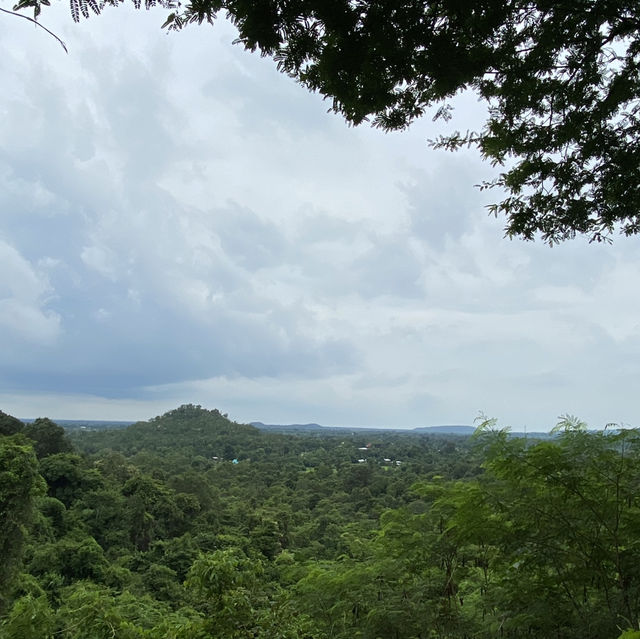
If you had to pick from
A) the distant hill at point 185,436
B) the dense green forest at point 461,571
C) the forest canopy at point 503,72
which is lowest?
the distant hill at point 185,436

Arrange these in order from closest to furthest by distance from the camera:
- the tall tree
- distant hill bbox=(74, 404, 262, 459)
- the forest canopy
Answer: the forest canopy → the tall tree → distant hill bbox=(74, 404, 262, 459)

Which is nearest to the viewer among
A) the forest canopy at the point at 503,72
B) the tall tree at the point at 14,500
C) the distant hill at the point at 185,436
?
the forest canopy at the point at 503,72

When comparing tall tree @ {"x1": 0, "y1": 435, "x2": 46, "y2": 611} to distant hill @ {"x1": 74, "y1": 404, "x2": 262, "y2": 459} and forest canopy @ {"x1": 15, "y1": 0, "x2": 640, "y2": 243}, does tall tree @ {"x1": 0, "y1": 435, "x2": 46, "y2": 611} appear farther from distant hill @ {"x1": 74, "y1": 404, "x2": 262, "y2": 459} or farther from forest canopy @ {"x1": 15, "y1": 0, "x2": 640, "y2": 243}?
distant hill @ {"x1": 74, "y1": 404, "x2": 262, "y2": 459}

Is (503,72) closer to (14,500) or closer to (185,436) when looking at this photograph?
(14,500)

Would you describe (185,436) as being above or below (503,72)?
below

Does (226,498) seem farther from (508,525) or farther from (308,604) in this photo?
(508,525)

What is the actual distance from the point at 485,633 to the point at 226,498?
29.0m

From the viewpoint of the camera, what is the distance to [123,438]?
6988 cm

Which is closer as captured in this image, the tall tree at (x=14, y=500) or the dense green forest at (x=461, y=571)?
the dense green forest at (x=461, y=571)

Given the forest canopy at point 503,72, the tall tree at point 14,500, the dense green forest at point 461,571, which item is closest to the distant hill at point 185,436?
the tall tree at point 14,500

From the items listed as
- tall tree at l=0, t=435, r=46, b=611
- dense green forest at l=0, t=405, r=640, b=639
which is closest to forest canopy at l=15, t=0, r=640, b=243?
dense green forest at l=0, t=405, r=640, b=639

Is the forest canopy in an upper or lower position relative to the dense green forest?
upper

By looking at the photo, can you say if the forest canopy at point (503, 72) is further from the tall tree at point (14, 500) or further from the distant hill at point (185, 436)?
the distant hill at point (185, 436)

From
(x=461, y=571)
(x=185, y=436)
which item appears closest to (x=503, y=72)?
(x=461, y=571)
